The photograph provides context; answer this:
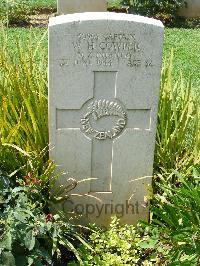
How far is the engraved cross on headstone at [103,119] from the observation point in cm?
288

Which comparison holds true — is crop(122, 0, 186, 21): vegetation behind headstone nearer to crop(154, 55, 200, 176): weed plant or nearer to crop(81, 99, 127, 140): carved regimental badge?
crop(154, 55, 200, 176): weed plant

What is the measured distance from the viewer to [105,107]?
292 cm

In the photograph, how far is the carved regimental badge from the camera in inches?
115

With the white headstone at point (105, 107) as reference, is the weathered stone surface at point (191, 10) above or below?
above

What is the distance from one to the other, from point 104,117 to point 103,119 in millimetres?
14

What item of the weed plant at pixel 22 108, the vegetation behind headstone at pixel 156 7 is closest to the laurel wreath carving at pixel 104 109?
the weed plant at pixel 22 108

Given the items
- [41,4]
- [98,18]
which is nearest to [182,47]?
[41,4]

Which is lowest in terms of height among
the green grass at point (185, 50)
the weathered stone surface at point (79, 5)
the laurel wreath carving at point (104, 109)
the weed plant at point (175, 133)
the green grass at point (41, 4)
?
the weed plant at point (175, 133)

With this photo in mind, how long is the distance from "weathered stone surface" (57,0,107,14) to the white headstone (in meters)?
6.32

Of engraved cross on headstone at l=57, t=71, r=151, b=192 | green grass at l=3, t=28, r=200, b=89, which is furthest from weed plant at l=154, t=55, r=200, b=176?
green grass at l=3, t=28, r=200, b=89

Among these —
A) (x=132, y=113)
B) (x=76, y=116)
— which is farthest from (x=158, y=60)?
(x=76, y=116)

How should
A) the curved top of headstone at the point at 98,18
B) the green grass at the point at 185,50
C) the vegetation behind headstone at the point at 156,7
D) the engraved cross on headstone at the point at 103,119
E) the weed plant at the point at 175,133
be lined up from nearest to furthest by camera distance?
the curved top of headstone at the point at 98,18 → the engraved cross on headstone at the point at 103,119 → the weed plant at the point at 175,133 → the green grass at the point at 185,50 → the vegetation behind headstone at the point at 156,7

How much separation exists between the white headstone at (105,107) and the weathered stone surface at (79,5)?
6.32 metres

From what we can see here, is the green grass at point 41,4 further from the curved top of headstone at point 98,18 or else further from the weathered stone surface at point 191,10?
the curved top of headstone at point 98,18
